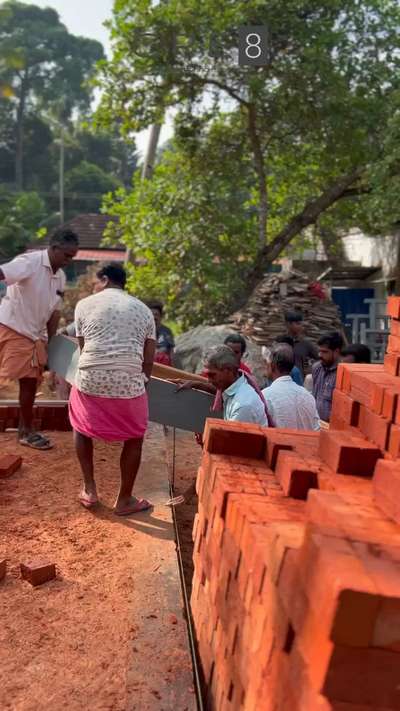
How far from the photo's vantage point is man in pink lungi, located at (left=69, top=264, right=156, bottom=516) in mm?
3674

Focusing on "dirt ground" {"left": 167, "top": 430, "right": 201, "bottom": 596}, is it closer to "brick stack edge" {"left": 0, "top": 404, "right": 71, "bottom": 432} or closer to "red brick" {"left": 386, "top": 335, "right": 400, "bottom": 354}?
"brick stack edge" {"left": 0, "top": 404, "right": 71, "bottom": 432}

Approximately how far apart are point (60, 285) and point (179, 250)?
752 cm

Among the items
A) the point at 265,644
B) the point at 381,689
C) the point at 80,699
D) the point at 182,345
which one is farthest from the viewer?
the point at 182,345

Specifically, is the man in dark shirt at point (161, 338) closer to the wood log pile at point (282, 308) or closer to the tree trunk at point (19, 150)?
the wood log pile at point (282, 308)

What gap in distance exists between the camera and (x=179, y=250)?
12336 millimetres

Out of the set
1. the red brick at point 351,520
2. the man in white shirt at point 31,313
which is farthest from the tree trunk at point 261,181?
the red brick at point 351,520

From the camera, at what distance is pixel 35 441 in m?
4.94

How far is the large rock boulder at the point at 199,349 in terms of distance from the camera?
10086 millimetres

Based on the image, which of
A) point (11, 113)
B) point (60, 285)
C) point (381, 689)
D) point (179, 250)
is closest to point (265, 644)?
point (381, 689)

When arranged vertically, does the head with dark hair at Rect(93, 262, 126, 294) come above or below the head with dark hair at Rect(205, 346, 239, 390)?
above

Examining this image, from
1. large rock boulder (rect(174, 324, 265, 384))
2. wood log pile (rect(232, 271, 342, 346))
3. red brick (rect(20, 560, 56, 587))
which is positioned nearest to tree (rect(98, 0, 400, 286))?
wood log pile (rect(232, 271, 342, 346))

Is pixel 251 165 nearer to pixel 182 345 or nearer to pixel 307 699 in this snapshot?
pixel 182 345

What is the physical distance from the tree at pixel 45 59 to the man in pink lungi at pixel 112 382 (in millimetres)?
55068

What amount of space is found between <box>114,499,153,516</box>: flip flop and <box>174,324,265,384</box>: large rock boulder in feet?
19.3
